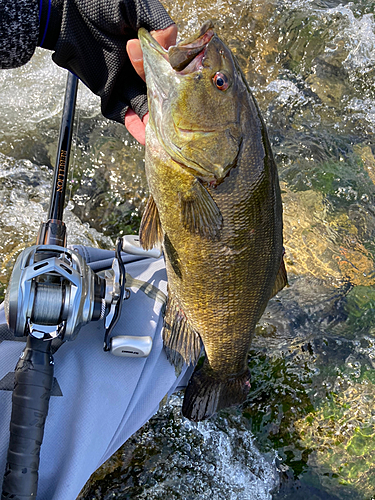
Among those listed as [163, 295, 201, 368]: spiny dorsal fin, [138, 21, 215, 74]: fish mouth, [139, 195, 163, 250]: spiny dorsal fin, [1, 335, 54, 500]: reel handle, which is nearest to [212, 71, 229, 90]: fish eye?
[138, 21, 215, 74]: fish mouth

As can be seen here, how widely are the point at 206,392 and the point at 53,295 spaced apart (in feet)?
4.28

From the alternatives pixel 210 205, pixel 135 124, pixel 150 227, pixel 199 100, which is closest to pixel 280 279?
pixel 210 205

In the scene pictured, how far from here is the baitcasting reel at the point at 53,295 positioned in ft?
5.56

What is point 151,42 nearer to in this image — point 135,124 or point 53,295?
point 135,124

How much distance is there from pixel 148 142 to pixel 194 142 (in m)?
0.29

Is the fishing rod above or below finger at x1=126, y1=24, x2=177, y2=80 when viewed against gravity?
below

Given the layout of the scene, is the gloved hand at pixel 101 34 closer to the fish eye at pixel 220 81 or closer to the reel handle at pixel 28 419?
the fish eye at pixel 220 81

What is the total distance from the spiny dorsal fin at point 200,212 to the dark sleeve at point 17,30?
1.19 m

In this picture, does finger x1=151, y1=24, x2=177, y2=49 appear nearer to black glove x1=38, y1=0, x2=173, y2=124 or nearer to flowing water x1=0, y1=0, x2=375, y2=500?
black glove x1=38, y1=0, x2=173, y2=124

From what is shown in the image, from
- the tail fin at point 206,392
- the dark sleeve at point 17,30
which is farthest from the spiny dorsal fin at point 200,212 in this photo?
the dark sleeve at point 17,30

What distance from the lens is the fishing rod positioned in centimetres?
163

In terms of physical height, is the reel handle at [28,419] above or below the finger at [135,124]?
below

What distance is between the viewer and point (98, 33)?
2.37 m

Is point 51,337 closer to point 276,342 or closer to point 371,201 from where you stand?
point 276,342
